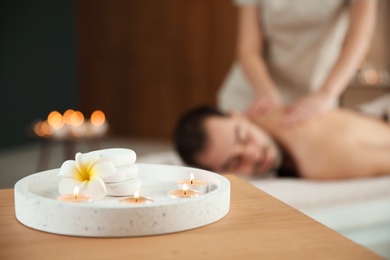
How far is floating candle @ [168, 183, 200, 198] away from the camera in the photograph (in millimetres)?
926

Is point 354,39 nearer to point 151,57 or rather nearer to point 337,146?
point 337,146

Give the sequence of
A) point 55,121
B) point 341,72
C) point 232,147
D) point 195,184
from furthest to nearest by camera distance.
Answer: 1. point 55,121
2. point 341,72
3. point 232,147
4. point 195,184

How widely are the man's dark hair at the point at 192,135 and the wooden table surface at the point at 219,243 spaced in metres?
1.27

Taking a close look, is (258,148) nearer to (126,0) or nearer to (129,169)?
(129,169)

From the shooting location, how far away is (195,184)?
976mm

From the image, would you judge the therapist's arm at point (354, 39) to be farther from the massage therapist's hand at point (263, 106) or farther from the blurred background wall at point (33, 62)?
the blurred background wall at point (33, 62)

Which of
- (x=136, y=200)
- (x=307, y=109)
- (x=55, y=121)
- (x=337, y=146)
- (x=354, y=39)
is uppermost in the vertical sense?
(x=354, y=39)

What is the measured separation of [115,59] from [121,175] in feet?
17.1

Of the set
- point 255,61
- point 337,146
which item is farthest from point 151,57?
point 337,146

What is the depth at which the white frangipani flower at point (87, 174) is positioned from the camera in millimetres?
889

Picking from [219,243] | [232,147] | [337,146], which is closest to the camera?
[219,243]

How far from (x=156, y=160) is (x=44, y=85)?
3.59m

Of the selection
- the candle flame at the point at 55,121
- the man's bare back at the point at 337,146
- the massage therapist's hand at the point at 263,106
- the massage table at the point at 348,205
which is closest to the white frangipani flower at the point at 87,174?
the massage table at the point at 348,205

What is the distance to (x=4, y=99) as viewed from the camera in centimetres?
544
